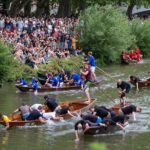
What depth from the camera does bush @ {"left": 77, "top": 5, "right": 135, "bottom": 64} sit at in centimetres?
4622

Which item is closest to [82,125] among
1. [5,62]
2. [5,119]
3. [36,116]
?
[36,116]

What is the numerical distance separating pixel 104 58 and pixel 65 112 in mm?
22647

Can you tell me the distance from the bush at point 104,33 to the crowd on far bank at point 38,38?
93 cm

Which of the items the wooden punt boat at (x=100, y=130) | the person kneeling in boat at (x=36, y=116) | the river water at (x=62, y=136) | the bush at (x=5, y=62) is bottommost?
the river water at (x=62, y=136)

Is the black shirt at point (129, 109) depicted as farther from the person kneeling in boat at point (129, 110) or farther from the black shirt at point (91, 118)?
the black shirt at point (91, 118)

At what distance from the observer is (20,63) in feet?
120

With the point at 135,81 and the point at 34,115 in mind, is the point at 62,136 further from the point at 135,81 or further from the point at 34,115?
the point at 135,81

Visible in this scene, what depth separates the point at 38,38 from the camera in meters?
40.4

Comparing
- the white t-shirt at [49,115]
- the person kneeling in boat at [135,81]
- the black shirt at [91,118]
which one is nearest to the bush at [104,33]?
the person kneeling in boat at [135,81]

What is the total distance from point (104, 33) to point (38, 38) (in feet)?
24.9

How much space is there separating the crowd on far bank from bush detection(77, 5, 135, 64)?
930 mm

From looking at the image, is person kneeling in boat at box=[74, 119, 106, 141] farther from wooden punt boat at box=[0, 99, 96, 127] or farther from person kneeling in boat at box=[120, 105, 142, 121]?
person kneeling in boat at box=[120, 105, 142, 121]

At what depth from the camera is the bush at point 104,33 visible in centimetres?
4622

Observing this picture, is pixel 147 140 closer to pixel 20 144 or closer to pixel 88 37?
pixel 20 144
